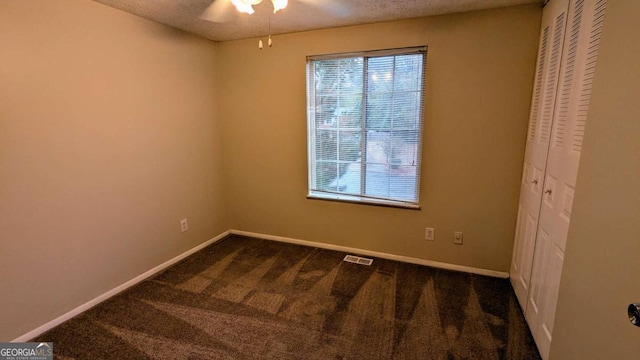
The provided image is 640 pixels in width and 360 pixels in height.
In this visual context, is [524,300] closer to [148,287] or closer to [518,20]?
[518,20]

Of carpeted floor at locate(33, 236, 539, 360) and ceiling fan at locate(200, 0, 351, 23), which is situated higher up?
ceiling fan at locate(200, 0, 351, 23)

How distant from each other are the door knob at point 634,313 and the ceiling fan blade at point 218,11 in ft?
8.49

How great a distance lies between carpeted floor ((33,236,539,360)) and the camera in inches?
69.0

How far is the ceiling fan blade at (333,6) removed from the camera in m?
2.13

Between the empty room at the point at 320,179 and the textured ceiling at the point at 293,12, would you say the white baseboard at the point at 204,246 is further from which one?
the textured ceiling at the point at 293,12

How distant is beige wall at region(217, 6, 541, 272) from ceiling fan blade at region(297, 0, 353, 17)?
0.34m

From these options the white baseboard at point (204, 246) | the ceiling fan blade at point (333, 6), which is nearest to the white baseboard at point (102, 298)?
the white baseboard at point (204, 246)

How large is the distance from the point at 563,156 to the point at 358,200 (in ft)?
5.60

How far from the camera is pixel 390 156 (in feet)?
9.04

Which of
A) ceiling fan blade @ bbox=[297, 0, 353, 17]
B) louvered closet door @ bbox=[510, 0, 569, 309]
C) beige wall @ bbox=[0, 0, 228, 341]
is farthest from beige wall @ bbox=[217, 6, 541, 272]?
beige wall @ bbox=[0, 0, 228, 341]

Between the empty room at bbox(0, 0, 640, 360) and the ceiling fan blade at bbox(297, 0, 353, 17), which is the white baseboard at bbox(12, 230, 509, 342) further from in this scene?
the ceiling fan blade at bbox(297, 0, 353, 17)

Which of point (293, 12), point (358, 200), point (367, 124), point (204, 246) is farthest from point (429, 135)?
point (204, 246)

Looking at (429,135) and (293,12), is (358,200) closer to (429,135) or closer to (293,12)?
(429,135)

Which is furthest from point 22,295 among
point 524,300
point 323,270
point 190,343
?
point 524,300
